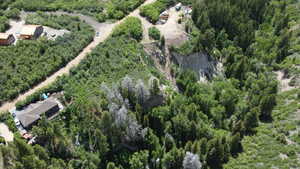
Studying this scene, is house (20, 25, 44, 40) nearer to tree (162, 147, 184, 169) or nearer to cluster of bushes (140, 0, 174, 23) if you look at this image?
cluster of bushes (140, 0, 174, 23)

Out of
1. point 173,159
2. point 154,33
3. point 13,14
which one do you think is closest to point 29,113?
point 173,159

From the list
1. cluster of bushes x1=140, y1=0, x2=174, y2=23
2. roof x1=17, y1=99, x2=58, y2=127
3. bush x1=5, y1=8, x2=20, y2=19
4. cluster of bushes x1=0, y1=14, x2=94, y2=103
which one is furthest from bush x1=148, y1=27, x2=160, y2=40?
bush x1=5, y1=8, x2=20, y2=19

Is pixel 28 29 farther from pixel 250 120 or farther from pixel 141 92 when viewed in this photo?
pixel 250 120

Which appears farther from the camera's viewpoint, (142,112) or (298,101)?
(298,101)

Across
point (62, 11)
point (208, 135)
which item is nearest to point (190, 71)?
point (208, 135)

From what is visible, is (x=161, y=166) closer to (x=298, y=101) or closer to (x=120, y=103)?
(x=120, y=103)

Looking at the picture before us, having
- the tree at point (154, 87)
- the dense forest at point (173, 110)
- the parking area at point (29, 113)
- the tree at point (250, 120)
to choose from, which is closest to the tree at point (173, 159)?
the dense forest at point (173, 110)
